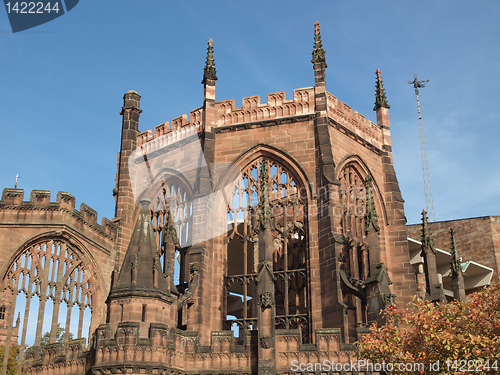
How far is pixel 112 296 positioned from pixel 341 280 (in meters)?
8.12

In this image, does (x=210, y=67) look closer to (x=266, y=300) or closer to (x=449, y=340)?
(x=266, y=300)

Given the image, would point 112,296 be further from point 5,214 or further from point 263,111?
point 263,111

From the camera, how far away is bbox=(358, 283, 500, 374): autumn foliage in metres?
16.4

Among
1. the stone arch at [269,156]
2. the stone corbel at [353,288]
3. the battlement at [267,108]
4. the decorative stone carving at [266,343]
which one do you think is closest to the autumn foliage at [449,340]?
the decorative stone carving at [266,343]

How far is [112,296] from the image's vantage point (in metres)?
22.6

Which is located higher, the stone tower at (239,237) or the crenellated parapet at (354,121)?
the crenellated parapet at (354,121)

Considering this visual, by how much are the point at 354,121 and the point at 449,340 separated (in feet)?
50.4

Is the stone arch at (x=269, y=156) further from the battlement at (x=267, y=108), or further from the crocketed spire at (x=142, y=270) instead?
the crocketed spire at (x=142, y=270)

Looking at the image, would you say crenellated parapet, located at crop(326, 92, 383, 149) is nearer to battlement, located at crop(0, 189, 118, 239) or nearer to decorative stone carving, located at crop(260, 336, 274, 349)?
decorative stone carving, located at crop(260, 336, 274, 349)

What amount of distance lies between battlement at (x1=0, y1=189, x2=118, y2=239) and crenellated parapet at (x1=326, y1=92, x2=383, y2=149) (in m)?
11.0

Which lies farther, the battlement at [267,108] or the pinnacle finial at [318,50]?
the pinnacle finial at [318,50]

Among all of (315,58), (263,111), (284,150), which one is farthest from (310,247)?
(315,58)

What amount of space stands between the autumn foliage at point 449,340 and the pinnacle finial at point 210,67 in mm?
15591

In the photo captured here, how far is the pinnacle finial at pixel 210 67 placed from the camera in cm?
3094
